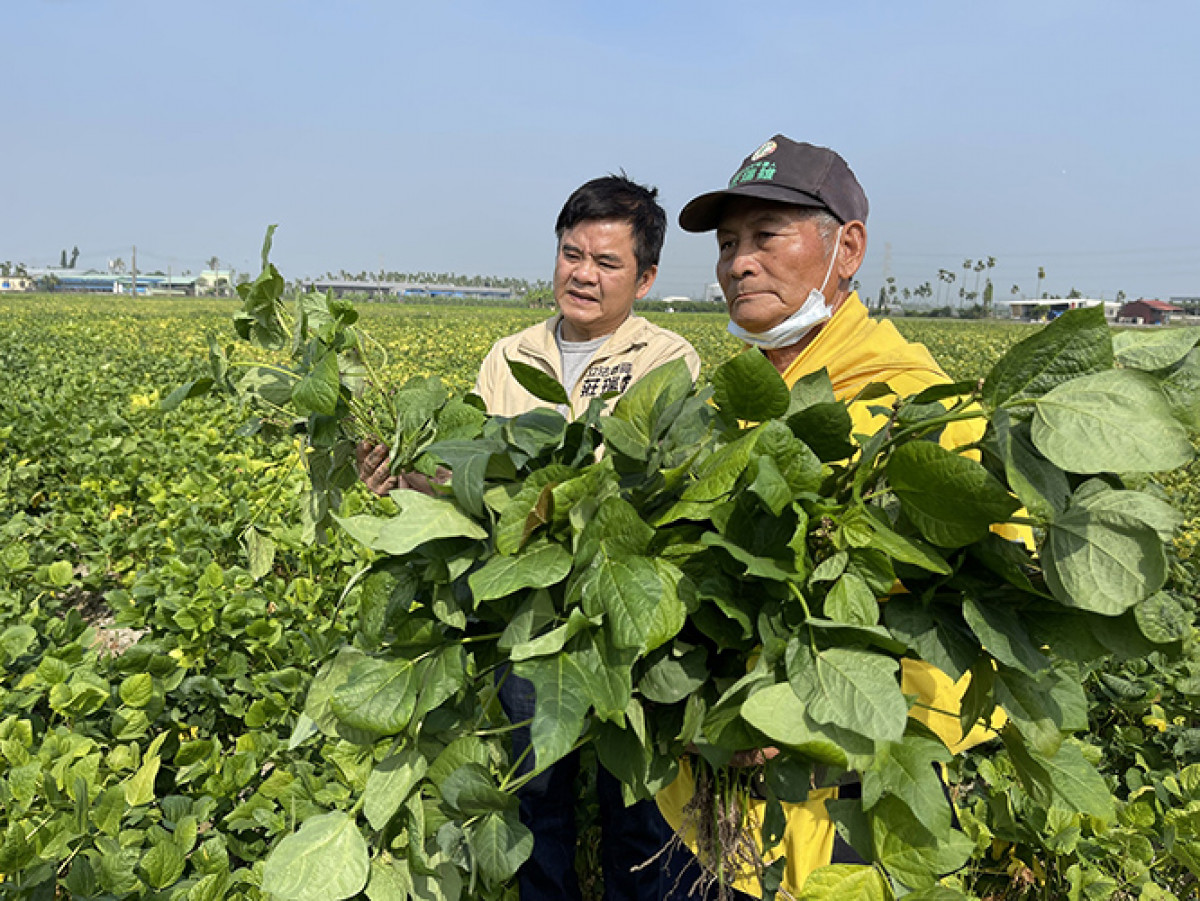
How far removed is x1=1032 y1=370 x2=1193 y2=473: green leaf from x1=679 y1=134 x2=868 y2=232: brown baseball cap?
1.04 metres

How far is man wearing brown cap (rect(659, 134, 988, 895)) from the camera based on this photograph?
1.52m

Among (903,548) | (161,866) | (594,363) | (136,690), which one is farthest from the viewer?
(594,363)

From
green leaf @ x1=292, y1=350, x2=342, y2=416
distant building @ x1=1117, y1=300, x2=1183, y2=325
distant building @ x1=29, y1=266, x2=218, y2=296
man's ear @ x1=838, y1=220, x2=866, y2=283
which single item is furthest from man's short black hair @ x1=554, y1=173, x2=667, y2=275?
distant building @ x1=29, y1=266, x2=218, y2=296

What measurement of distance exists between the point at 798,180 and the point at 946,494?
110 centimetres

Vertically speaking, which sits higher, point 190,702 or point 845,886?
point 845,886

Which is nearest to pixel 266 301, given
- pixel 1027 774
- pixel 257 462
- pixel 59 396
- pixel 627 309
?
pixel 1027 774

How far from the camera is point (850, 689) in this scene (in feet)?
2.42

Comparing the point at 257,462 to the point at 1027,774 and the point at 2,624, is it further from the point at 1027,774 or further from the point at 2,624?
the point at 1027,774

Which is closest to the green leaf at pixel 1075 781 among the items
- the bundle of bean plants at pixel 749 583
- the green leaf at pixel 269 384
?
the bundle of bean plants at pixel 749 583

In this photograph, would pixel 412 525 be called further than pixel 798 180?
No

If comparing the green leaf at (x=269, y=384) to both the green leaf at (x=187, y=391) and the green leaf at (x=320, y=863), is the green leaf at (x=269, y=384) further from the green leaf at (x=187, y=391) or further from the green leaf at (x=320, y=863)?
the green leaf at (x=320, y=863)

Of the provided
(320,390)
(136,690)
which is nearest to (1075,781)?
(320,390)

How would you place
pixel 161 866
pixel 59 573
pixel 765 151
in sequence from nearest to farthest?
pixel 161 866 → pixel 765 151 → pixel 59 573

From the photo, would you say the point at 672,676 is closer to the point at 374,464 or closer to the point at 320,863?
the point at 320,863
